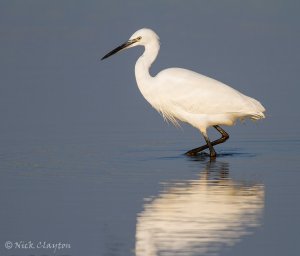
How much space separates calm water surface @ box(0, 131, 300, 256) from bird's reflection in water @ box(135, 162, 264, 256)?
11 mm

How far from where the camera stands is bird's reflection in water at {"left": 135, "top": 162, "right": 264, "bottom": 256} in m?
9.91

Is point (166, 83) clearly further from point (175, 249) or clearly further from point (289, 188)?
point (175, 249)

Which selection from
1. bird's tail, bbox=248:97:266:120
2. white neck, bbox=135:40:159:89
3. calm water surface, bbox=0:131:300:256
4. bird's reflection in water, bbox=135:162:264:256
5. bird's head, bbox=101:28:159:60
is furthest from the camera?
bird's head, bbox=101:28:159:60

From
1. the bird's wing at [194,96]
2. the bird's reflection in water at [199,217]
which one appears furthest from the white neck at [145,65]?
the bird's reflection in water at [199,217]

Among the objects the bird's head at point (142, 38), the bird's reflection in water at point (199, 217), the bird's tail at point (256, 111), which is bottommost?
the bird's reflection in water at point (199, 217)

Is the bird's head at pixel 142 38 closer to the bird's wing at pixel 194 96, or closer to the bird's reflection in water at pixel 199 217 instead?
the bird's wing at pixel 194 96

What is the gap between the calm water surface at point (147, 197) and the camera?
10.1 meters

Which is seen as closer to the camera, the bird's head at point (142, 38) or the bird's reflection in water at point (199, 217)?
the bird's reflection in water at point (199, 217)

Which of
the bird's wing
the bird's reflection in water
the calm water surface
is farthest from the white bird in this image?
the bird's reflection in water

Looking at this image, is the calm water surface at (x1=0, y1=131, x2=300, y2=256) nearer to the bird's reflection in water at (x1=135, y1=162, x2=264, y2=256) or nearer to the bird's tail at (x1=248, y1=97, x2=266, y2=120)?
the bird's reflection in water at (x1=135, y1=162, x2=264, y2=256)

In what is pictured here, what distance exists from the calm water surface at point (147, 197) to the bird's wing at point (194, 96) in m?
0.78

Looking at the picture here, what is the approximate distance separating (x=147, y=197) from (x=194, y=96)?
15.3 ft

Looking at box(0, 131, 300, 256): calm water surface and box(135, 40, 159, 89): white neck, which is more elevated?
box(135, 40, 159, 89): white neck

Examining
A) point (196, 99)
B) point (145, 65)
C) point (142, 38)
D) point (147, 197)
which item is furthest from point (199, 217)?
point (142, 38)
